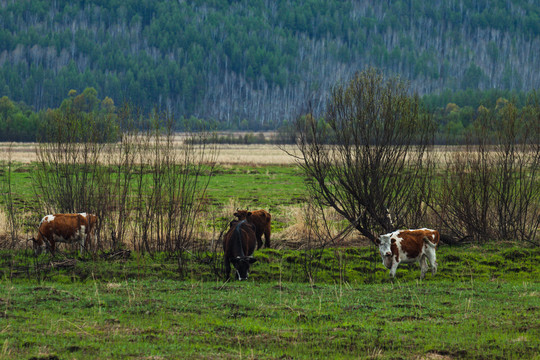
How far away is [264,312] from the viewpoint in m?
10.9

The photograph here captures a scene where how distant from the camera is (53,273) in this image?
14953 millimetres

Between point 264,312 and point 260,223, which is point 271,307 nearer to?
point 264,312

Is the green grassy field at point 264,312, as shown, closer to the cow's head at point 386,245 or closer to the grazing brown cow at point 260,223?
the cow's head at point 386,245

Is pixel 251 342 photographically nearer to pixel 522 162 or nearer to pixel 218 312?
pixel 218 312

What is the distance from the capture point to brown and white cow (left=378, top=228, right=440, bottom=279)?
48.1ft

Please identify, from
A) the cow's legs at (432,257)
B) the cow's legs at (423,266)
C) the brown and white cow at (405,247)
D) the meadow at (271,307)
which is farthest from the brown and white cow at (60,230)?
the cow's legs at (432,257)

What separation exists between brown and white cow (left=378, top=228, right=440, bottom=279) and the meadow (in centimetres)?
54

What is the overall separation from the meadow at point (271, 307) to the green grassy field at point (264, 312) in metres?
0.03

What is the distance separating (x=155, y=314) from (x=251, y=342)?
234 cm

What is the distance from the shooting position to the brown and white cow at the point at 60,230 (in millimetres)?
16453

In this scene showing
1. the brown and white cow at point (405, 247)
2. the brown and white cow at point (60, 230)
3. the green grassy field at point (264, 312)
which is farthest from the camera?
the brown and white cow at point (60, 230)

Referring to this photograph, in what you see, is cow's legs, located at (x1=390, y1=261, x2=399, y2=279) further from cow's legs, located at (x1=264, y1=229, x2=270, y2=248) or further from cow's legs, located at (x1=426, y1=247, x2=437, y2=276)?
cow's legs, located at (x1=264, y1=229, x2=270, y2=248)

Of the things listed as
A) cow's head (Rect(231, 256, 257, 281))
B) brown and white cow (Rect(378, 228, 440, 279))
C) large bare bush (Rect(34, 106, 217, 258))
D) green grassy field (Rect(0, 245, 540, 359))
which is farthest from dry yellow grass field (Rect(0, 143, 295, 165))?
cow's head (Rect(231, 256, 257, 281))

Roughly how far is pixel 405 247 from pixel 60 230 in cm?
927
